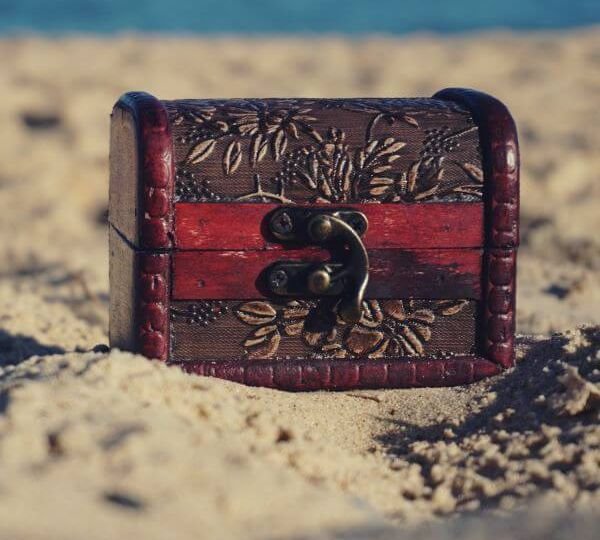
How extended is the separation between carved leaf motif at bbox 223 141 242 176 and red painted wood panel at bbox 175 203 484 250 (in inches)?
3.6

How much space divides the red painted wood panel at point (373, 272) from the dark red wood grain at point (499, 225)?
0.05 meters

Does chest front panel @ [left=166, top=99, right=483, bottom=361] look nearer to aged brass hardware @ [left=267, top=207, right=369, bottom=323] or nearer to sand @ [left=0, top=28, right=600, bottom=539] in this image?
aged brass hardware @ [left=267, top=207, right=369, bottom=323]

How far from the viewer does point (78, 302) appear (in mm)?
5176

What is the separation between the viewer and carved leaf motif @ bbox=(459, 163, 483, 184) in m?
3.28

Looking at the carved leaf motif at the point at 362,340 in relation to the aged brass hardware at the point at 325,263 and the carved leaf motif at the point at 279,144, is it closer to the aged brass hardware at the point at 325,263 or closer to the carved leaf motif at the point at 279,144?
the aged brass hardware at the point at 325,263

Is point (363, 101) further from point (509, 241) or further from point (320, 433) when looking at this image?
point (320, 433)

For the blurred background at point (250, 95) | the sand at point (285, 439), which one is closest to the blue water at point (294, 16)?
the blurred background at point (250, 95)

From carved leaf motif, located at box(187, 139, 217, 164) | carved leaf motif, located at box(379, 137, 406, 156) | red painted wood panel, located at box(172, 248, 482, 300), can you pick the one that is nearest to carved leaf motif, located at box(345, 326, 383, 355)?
red painted wood panel, located at box(172, 248, 482, 300)

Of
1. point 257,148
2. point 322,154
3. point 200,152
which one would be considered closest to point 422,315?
point 322,154

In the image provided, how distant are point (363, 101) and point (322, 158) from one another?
33cm

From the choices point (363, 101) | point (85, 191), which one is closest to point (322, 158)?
point (363, 101)

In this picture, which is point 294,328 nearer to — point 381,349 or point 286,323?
point 286,323

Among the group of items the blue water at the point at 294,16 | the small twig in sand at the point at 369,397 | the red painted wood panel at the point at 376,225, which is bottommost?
Result: the small twig in sand at the point at 369,397

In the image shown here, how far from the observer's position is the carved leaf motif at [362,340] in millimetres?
3293
